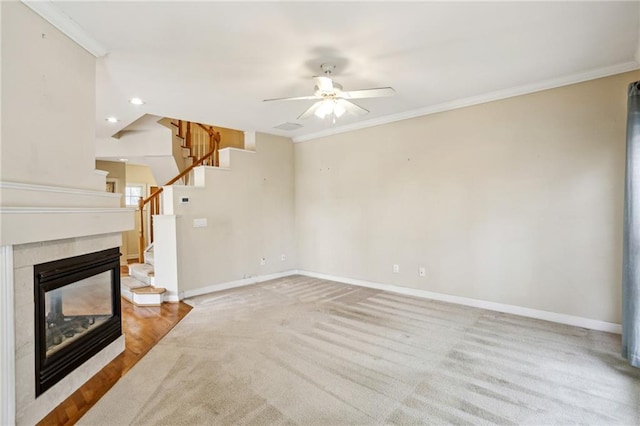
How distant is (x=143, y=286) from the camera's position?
487cm

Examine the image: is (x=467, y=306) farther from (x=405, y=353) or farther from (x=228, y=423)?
(x=228, y=423)

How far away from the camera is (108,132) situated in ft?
18.4

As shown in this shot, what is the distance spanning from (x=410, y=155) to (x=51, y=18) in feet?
13.6

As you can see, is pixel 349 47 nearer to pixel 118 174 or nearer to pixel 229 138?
pixel 229 138

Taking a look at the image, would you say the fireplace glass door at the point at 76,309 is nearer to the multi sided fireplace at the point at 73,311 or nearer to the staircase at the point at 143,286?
the multi sided fireplace at the point at 73,311

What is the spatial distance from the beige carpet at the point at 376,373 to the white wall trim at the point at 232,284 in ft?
3.40

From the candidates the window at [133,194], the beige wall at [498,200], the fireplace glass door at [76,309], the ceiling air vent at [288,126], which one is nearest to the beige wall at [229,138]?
the ceiling air vent at [288,126]

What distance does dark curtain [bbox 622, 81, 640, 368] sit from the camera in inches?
103

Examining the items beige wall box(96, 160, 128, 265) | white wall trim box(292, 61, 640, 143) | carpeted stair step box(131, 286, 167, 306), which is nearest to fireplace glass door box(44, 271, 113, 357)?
carpeted stair step box(131, 286, 167, 306)

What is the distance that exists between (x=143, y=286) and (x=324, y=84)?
4101 millimetres

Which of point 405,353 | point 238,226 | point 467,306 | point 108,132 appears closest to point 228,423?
point 405,353

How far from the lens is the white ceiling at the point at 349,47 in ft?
7.36

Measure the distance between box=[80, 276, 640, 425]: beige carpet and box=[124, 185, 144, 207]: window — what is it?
5892 mm

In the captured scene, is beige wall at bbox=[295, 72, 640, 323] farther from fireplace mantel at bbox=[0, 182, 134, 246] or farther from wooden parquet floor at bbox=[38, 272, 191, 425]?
fireplace mantel at bbox=[0, 182, 134, 246]
